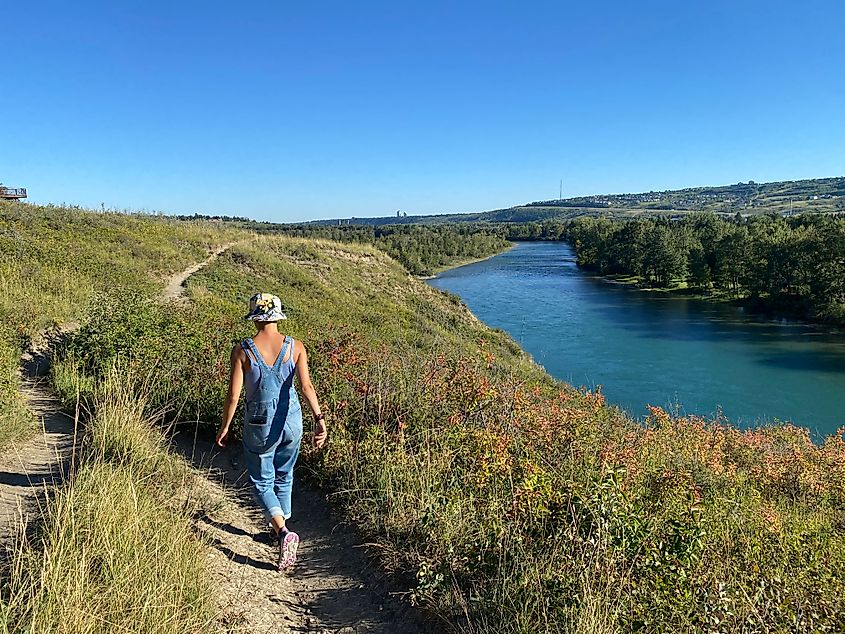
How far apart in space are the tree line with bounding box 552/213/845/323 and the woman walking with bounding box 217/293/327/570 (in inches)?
1896

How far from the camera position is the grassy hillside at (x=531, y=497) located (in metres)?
2.82

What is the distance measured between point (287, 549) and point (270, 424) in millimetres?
831

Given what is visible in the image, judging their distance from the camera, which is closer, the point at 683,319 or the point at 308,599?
the point at 308,599

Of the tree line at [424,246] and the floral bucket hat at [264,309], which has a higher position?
the tree line at [424,246]

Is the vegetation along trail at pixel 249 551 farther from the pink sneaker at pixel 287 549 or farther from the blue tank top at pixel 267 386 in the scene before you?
the blue tank top at pixel 267 386

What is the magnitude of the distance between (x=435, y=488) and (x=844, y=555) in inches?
125

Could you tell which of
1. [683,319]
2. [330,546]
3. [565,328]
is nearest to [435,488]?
[330,546]

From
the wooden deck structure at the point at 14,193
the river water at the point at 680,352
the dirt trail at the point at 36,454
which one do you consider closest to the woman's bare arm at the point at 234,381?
the dirt trail at the point at 36,454

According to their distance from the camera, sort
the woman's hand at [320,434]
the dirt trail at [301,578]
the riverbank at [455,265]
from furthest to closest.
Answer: the riverbank at [455,265]
the woman's hand at [320,434]
the dirt trail at [301,578]

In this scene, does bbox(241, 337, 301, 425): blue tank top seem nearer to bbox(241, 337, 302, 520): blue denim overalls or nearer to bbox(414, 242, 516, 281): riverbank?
bbox(241, 337, 302, 520): blue denim overalls

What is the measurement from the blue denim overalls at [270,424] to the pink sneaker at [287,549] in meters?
0.20

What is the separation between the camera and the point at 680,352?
34.1 metres

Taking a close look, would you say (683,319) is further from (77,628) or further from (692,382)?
(77,628)

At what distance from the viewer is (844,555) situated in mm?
4195
